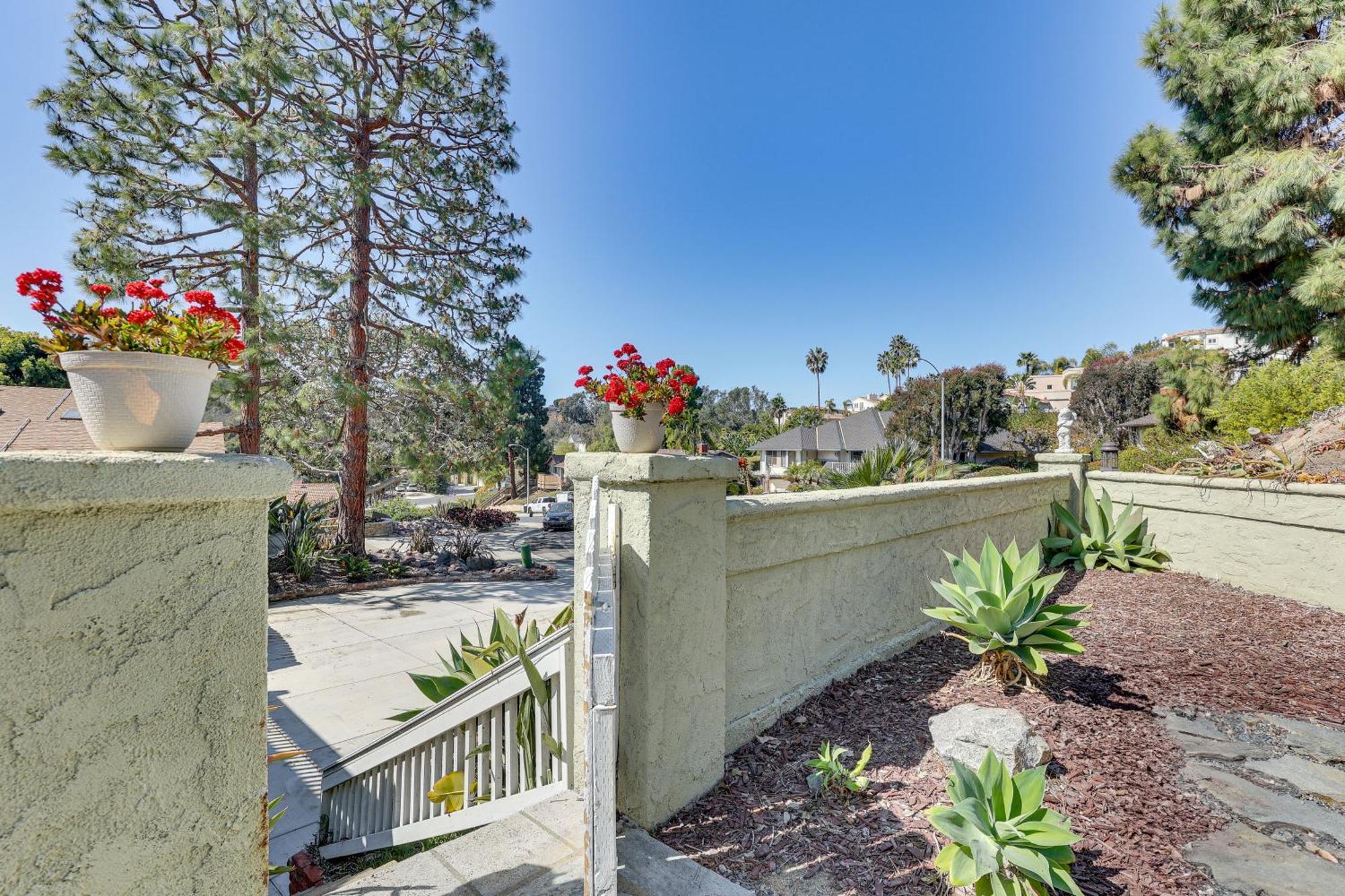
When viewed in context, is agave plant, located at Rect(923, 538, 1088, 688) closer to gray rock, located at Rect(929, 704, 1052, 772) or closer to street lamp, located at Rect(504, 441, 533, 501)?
gray rock, located at Rect(929, 704, 1052, 772)

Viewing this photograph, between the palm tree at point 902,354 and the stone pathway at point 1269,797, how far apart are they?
1994 inches

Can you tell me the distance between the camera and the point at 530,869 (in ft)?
6.44

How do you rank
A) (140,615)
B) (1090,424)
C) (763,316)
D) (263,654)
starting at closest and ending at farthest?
(140,615) → (263,654) → (763,316) → (1090,424)

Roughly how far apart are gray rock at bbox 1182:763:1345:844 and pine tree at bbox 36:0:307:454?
12006 mm

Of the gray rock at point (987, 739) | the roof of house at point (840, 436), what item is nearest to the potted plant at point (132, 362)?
the gray rock at point (987, 739)

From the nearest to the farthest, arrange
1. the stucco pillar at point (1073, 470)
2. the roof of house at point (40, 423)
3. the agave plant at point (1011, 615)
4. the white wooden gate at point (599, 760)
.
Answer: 1. the white wooden gate at point (599, 760)
2. the agave plant at point (1011, 615)
3. the stucco pillar at point (1073, 470)
4. the roof of house at point (40, 423)

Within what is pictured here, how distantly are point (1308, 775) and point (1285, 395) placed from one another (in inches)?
410

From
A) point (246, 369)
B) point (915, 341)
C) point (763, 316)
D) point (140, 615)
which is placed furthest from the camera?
point (915, 341)

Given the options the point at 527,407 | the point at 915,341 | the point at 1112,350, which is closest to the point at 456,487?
the point at 527,407

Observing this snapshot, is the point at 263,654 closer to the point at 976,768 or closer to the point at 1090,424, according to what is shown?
the point at 976,768

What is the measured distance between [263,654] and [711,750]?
1923 millimetres

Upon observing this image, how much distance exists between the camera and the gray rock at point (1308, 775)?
243 centimetres

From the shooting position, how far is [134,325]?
1.23 metres

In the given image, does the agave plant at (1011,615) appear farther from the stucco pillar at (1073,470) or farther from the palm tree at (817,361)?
the palm tree at (817,361)
